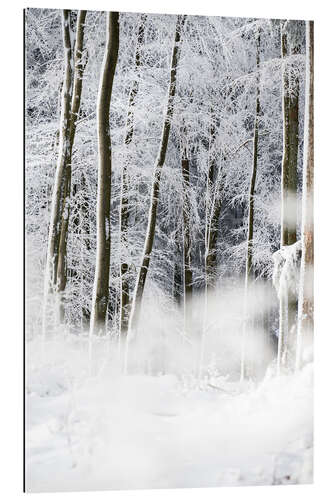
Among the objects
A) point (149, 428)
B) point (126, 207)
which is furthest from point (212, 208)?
point (149, 428)

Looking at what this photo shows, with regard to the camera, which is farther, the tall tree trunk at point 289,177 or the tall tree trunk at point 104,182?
the tall tree trunk at point 289,177

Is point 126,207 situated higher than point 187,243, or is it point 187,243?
point 126,207

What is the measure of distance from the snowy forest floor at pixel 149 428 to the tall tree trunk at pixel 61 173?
1.37 feet

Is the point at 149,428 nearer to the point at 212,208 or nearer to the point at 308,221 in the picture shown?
the point at 212,208

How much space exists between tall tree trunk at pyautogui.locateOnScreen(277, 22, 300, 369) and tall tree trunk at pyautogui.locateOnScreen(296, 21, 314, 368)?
6 cm

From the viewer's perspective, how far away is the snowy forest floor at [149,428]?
403cm

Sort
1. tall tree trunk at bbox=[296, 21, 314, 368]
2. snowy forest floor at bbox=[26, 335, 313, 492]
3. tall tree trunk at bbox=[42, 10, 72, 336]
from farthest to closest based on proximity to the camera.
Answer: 1. tall tree trunk at bbox=[296, 21, 314, 368]
2. tall tree trunk at bbox=[42, 10, 72, 336]
3. snowy forest floor at bbox=[26, 335, 313, 492]

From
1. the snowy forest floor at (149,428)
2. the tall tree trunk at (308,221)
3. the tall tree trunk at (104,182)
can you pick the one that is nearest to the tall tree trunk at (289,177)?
the tall tree trunk at (308,221)

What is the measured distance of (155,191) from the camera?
432cm

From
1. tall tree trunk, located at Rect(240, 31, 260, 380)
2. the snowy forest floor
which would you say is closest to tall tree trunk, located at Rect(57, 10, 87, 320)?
the snowy forest floor

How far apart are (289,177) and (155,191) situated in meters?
0.81

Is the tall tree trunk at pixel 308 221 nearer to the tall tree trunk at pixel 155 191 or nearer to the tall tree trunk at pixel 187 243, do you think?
the tall tree trunk at pixel 187 243

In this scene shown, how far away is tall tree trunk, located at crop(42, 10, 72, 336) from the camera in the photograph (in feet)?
13.5

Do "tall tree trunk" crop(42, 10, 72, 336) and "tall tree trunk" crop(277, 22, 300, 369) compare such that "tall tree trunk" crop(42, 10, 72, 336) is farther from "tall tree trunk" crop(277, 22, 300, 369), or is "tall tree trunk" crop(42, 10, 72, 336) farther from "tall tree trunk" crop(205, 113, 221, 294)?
"tall tree trunk" crop(277, 22, 300, 369)
